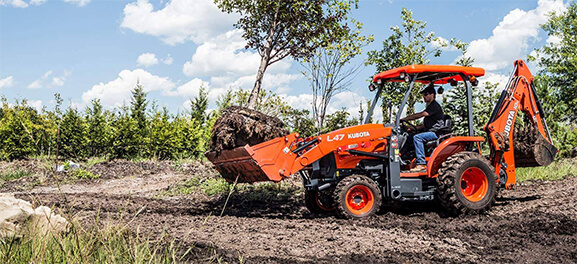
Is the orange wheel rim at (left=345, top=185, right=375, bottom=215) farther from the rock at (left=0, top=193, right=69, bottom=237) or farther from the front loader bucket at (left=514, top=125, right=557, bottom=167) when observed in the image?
the rock at (left=0, top=193, right=69, bottom=237)

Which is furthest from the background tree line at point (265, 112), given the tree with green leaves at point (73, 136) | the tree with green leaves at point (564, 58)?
the tree with green leaves at point (564, 58)

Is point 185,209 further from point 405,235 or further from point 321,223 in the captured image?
point 405,235

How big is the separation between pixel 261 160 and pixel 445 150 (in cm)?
301

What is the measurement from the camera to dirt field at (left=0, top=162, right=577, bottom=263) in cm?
505

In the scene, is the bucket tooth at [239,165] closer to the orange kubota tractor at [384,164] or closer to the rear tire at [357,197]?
the orange kubota tractor at [384,164]

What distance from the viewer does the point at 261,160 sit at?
7.34 meters

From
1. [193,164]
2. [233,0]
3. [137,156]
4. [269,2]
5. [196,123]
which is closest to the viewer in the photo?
[269,2]

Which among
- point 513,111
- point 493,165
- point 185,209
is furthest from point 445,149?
point 185,209

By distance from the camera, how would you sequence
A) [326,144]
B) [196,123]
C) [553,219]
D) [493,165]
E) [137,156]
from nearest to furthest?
[553,219] → [326,144] → [493,165] → [137,156] → [196,123]

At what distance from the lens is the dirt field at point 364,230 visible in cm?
505

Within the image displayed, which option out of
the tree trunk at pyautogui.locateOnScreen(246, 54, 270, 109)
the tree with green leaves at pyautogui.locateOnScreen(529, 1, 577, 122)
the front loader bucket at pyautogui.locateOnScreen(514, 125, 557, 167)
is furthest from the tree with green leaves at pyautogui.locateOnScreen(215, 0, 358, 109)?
the tree with green leaves at pyautogui.locateOnScreen(529, 1, 577, 122)

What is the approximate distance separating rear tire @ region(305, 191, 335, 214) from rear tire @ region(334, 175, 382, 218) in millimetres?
653

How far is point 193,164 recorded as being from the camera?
1567 cm

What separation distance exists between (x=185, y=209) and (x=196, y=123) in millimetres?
11214
